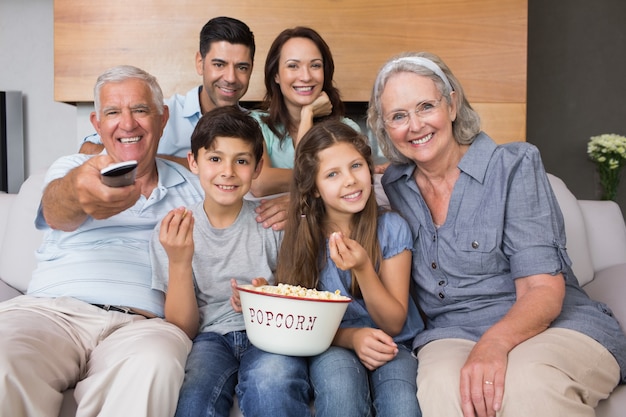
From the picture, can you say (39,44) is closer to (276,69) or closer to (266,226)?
(276,69)

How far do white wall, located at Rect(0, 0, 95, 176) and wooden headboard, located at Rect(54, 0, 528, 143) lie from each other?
0.98 meters

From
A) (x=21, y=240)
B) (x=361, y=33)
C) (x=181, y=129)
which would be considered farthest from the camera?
(x=361, y=33)

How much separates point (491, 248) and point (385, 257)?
265 millimetres

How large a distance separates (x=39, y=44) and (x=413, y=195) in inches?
120

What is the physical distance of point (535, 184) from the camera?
5.22ft

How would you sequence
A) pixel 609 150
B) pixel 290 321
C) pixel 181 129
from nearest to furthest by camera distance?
pixel 290 321
pixel 181 129
pixel 609 150

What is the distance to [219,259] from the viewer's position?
5.82 ft

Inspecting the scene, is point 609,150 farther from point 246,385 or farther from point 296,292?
point 246,385

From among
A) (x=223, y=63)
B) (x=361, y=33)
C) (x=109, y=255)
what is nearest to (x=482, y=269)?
(x=109, y=255)

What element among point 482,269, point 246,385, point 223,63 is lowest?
point 246,385

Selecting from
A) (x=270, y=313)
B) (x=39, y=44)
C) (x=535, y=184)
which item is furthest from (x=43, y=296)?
(x=39, y=44)

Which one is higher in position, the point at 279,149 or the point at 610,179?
the point at 279,149

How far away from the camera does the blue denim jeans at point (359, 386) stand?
55.1 inches

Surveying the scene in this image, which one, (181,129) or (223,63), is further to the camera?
(181,129)
